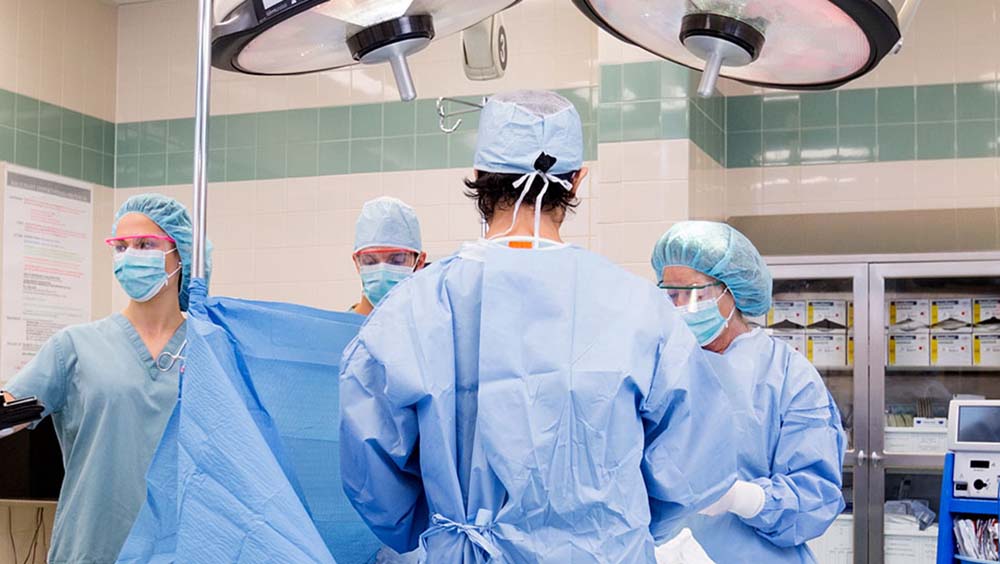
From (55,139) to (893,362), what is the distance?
4.07 meters

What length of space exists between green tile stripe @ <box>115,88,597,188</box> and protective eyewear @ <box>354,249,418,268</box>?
2150mm

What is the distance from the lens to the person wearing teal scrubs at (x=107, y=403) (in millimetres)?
2928

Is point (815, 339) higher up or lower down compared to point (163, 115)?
lower down

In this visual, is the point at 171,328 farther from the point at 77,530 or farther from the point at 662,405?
the point at 662,405

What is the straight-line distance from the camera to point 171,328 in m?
3.19

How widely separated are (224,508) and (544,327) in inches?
22.2

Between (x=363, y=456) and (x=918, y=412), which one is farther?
(x=918, y=412)

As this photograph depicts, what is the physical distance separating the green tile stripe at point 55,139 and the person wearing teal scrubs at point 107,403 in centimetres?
283

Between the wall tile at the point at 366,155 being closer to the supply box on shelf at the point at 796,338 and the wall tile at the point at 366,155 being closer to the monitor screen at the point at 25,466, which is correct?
the monitor screen at the point at 25,466

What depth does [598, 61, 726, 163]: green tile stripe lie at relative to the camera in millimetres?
4863

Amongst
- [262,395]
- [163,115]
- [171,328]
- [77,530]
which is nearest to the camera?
[262,395]

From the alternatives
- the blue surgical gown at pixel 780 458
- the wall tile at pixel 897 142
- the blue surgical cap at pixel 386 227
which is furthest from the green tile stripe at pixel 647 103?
the blue surgical gown at pixel 780 458

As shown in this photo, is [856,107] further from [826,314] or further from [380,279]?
[380,279]

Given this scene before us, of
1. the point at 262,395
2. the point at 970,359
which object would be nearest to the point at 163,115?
the point at 970,359
